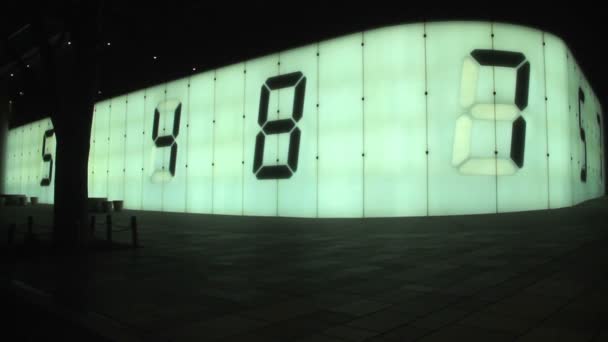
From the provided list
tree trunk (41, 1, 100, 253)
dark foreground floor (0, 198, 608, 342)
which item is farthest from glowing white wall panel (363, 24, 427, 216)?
tree trunk (41, 1, 100, 253)

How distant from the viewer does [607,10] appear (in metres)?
14.0

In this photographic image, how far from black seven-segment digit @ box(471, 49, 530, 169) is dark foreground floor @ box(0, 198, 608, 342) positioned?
161 inches

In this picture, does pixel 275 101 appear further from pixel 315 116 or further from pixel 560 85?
pixel 560 85

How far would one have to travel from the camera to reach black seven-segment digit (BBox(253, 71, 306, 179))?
1473cm

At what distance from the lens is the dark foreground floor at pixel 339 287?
12.0 feet

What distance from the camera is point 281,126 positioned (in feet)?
49.4

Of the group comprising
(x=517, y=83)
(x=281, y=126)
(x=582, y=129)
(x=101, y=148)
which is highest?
(x=517, y=83)

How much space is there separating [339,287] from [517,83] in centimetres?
1110

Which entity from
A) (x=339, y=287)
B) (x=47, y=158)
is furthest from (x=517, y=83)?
(x=47, y=158)

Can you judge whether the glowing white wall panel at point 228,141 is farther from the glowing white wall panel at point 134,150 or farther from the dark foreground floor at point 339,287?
the dark foreground floor at point 339,287

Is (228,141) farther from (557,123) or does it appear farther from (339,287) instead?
(339,287)

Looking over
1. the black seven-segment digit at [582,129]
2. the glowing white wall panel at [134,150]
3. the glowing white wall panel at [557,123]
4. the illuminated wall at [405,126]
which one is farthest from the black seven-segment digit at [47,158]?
the black seven-segment digit at [582,129]

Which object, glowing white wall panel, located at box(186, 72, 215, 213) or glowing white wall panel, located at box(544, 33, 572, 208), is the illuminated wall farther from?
glowing white wall panel, located at box(186, 72, 215, 213)

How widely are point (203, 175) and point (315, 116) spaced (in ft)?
20.0
